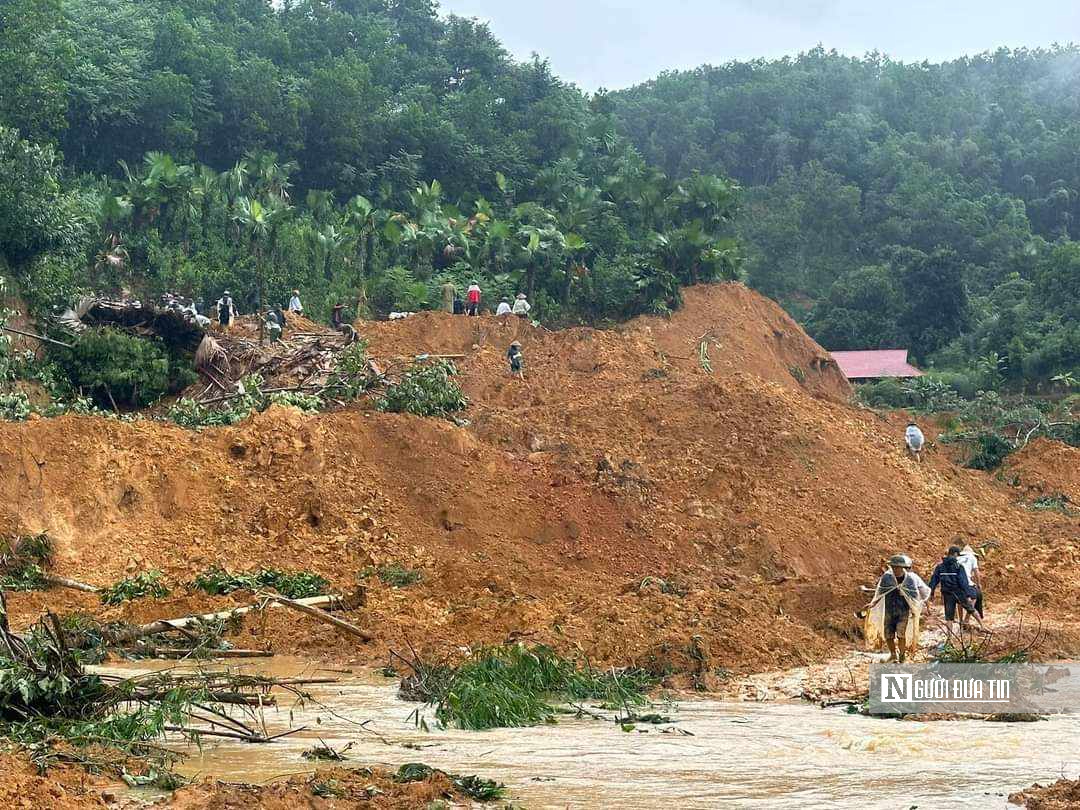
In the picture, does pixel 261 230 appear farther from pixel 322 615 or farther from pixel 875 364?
pixel 322 615

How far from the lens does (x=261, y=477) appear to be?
17375 millimetres

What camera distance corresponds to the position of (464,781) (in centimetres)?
784

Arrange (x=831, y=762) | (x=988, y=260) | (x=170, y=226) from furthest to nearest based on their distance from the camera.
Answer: (x=988, y=260) < (x=170, y=226) < (x=831, y=762)

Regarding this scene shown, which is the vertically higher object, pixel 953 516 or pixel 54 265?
pixel 54 265

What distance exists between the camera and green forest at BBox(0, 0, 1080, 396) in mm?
31953

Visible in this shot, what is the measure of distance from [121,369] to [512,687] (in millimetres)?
15484

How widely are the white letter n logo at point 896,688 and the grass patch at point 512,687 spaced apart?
1.91 meters

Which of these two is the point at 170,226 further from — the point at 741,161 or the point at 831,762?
the point at 741,161

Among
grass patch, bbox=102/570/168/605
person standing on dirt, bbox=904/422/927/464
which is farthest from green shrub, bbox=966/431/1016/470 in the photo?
grass patch, bbox=102/570/168/605

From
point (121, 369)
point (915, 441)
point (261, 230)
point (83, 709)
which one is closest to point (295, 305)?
point (261, 230)

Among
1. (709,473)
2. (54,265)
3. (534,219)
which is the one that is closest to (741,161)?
(534,219)

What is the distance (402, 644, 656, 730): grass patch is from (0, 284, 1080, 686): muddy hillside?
1.01m

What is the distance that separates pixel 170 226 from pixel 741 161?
34.7m

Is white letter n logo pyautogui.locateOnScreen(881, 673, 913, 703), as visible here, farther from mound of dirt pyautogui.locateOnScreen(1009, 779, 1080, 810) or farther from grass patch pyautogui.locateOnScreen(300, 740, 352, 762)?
grass patch pyautogui.locateOnScreen(300, 740, 352, 762)
